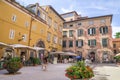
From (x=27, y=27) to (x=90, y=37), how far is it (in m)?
20.9

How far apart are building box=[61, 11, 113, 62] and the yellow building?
7.07 m

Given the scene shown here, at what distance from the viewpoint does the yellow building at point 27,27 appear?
18.6 metres

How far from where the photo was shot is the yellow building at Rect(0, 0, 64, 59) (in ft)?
61.1

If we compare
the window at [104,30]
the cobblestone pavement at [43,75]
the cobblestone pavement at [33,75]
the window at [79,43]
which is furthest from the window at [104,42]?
the cobblestone pavement at [33,75]

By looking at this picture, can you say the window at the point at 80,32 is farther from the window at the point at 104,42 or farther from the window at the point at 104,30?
the window at the point at 104,42

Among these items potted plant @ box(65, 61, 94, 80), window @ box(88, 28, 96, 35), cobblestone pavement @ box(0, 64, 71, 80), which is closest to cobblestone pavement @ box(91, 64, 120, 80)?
cobblestone pavement @ box(0, 64, 71, 80)

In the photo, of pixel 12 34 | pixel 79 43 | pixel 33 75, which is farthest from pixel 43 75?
pixel 79 43

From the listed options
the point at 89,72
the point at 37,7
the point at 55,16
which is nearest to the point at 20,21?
the point at 37,7

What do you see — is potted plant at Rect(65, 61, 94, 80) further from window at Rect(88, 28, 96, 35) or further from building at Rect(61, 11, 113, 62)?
window at Rect(88, 28, 96, 35)

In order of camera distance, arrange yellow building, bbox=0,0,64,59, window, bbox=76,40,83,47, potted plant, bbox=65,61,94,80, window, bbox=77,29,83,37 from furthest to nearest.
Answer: window, bbox=77,29,83,37 → window, bbox=76,40,83,47 → yellow building, bbox=0,0,64,59 → potted plant, bbox=65,61,94,80

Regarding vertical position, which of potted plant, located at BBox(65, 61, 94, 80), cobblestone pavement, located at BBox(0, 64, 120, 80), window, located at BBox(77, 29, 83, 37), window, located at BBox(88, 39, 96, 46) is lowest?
cobblestone pavement, located at BBox(0, 64, 120, 80)

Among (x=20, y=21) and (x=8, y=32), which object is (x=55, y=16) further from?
(x=8, y=32)

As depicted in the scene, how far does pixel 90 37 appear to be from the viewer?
39656 mm

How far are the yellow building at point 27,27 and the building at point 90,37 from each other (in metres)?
7.07
